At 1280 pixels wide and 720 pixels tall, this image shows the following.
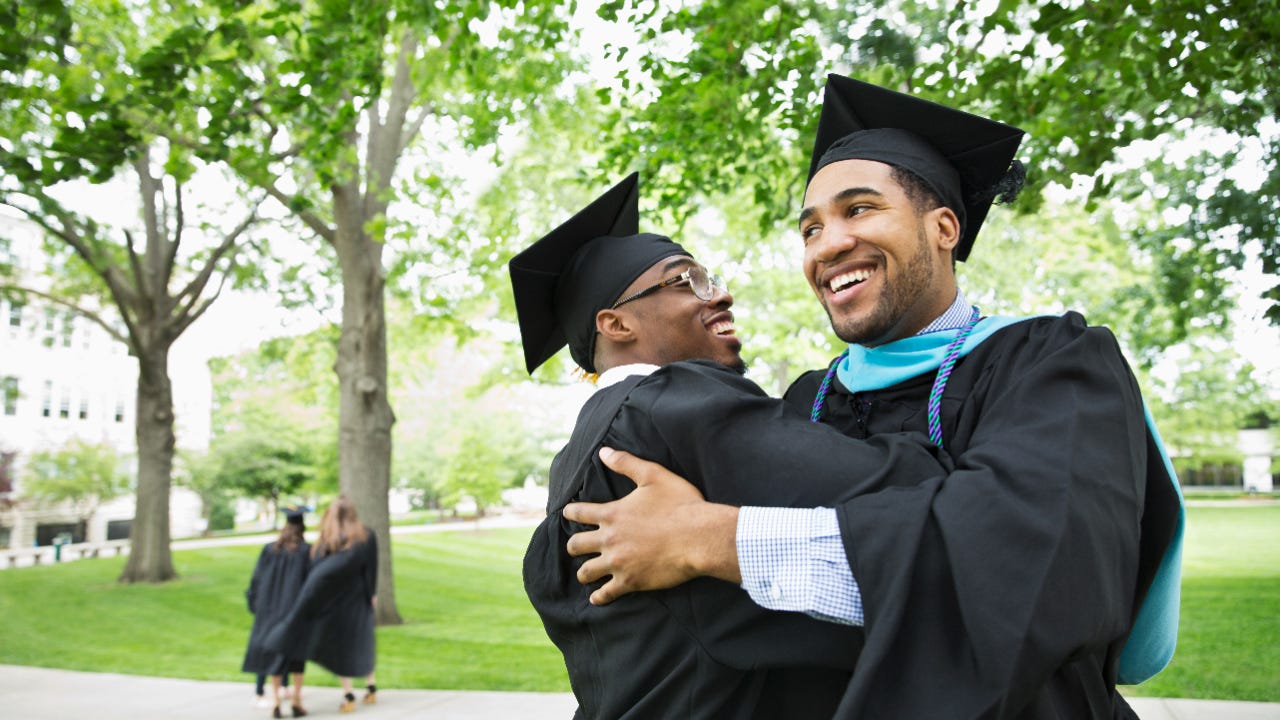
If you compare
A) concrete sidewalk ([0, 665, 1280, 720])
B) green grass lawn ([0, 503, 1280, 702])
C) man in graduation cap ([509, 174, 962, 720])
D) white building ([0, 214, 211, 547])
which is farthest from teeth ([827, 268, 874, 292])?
white building ([0, 214, 211, 547])

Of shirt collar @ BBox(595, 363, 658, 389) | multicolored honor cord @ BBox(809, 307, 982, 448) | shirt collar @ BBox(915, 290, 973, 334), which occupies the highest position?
shirt collar @ BBox(915, 290, 973, 334)

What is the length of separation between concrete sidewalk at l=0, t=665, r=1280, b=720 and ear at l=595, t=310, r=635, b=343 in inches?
257

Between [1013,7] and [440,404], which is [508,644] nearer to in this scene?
[1013,7]

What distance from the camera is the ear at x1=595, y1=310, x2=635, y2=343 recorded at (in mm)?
2705

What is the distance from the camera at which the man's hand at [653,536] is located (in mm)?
1817

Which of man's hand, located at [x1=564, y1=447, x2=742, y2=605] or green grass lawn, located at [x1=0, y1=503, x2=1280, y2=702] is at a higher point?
man's hand, located at [x1=564, y1=447, x2=742, y2=605]

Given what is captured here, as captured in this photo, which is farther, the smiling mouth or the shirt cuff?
the smiling mouth

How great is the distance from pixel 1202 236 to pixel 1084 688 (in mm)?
12372

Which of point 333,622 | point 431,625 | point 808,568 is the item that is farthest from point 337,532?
point 808,568

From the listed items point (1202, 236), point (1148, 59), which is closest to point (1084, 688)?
point (1148, 59)

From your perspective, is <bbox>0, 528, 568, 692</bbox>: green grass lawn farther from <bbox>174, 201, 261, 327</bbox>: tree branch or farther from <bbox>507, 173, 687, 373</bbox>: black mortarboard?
<bbox>507, 173, 687, 373</bbox>: black mortarboard

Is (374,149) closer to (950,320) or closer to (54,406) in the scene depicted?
(950,320)

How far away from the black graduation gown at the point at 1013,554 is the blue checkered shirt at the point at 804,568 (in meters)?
0.04

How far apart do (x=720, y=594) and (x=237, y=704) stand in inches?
385
